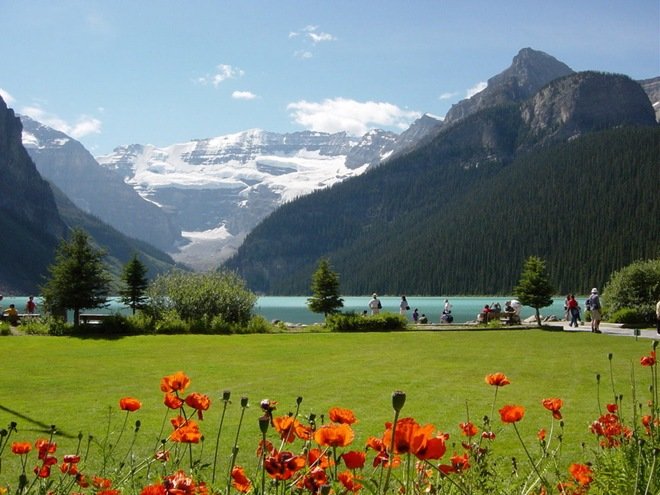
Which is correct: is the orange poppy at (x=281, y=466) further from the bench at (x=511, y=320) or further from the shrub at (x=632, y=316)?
the bench at (x=511, y=320)

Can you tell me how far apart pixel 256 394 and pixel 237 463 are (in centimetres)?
460

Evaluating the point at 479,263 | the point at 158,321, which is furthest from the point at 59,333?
the point at 479,263

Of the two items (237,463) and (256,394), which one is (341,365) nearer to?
(256,394)

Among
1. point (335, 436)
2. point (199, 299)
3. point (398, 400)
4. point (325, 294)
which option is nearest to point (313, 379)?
point (335, 436)

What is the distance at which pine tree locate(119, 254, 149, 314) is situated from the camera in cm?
3934

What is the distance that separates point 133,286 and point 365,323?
14.6 metres

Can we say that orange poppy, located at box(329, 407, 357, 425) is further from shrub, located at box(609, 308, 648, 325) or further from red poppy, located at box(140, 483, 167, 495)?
shrub, located at box(609, 308, 648, 325)

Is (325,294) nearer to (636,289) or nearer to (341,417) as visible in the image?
(636,289)

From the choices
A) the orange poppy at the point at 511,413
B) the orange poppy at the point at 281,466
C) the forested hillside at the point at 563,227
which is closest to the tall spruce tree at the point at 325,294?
the orange poppy at the point at 511,413

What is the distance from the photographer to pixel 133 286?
130 ft

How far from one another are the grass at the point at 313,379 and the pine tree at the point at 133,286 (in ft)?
40.2

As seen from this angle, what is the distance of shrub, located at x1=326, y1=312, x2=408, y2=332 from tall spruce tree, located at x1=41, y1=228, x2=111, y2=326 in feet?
39.4

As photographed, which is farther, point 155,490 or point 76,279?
point 76,279

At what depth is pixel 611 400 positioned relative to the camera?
11180 millimetres
